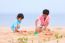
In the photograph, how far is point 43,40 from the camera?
23.1ft

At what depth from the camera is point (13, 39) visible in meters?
7.09

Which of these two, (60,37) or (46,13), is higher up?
(46,13)

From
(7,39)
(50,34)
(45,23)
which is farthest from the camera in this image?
(45,23)

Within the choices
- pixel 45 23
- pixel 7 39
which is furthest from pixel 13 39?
pixel 45 23

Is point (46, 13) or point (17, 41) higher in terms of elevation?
point (46, 13)

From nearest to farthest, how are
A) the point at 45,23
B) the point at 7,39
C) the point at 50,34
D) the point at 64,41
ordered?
the point at 64,41, the point at 7,39, the point at 50,34, the point at 45,23

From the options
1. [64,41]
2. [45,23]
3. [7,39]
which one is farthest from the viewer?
[45,23]

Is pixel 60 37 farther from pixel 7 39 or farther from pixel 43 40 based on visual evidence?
pixel 7 39

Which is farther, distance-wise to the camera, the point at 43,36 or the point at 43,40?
the point at 43,36

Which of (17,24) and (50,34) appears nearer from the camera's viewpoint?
(50,34)

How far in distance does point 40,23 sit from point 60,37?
1416mm

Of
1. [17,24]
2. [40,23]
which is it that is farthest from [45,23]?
[17,24]

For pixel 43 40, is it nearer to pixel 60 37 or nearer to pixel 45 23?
pixel 60 37

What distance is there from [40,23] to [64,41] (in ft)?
6.91
